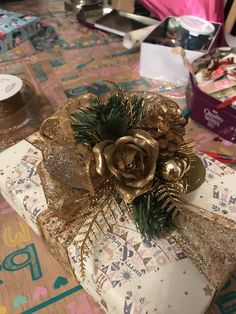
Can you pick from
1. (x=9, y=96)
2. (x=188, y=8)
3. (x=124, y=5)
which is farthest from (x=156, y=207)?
(x=124, y=5)

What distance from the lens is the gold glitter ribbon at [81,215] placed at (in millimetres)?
399

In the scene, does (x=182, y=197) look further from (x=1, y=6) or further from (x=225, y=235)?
(x=1, y=6)

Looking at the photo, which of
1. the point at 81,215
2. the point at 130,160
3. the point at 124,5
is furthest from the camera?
the point at 124,5

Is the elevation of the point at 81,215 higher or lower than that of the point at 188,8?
lower

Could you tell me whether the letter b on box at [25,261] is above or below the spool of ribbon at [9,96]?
below

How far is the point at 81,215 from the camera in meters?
0.44

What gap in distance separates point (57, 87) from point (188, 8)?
431mm

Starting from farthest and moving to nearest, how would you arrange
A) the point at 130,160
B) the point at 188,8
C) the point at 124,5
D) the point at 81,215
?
the point at 124,5 → the point at 188,8 → the point at 81,215 → the point at 130,160

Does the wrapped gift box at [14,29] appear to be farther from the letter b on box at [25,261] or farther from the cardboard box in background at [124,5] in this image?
the letter b on box at [25,261]

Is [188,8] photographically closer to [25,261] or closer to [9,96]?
[9,96]

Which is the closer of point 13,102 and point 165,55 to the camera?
point 13,102

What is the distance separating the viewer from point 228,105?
0.62 m

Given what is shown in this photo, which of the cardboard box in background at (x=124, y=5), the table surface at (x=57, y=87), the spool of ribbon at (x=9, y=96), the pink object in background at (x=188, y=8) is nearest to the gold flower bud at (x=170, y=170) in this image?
the table surface at (x=57, y=87)

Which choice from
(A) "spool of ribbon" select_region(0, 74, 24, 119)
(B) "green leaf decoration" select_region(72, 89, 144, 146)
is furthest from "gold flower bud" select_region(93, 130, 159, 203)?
(A) "spool of ribbon" select_region(0, 74, 24, 119)
